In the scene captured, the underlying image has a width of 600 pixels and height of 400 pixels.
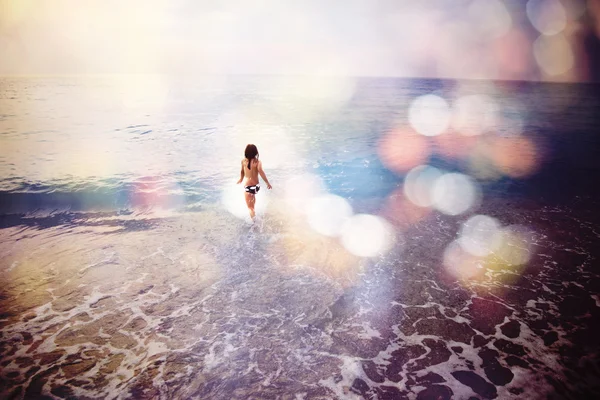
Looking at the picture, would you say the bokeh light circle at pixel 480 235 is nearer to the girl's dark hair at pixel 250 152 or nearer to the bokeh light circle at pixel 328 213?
the bokeh light circle at pixel 328 213

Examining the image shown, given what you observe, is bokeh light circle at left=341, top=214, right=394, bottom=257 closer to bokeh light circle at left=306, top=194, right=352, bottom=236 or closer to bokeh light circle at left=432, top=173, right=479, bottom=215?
bokeh light circle at left=306, top=194, right=352, bottom=236

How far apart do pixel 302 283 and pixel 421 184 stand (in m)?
10.4

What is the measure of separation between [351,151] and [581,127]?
2606cm

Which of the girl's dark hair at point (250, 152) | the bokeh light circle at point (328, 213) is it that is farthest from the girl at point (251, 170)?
the bokeh light circle at point (328, 213)

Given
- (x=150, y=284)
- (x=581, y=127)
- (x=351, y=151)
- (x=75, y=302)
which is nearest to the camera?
(x=75, y=302)

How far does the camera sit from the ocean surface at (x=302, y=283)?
5.15 metres

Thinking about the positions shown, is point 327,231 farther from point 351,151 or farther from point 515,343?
point 351,151

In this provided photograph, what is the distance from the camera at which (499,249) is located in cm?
917

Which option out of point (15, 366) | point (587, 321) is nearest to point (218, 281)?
point (15, 366)

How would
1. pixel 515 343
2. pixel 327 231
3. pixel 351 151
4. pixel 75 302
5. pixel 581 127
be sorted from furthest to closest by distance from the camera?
pixel 581 127, pixel 351 151, pixel 327 231, pixel 75 302, pixel 515 343

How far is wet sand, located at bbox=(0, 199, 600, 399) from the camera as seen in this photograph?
16.5ft

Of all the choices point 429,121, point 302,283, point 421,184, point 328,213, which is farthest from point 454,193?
point 429,121

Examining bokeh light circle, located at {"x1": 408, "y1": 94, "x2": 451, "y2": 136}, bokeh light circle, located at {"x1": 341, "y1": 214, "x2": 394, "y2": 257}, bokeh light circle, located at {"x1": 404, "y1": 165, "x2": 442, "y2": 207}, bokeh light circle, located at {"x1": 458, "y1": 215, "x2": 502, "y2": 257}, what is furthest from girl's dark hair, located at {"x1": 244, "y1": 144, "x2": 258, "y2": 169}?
bokeh light circle, located at {"x1": 408, "y1": 94, "x2": 451, "y2": 136}

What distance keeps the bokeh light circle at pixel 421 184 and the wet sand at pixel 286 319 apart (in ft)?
11.9
